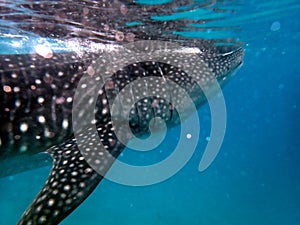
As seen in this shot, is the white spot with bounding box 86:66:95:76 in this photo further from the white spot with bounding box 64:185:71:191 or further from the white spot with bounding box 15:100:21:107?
the white spot with bounding box 64:185:71:191

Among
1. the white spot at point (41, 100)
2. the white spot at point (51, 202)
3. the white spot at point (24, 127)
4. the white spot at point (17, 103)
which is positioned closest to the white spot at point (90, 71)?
the white spot at point (41, 100)

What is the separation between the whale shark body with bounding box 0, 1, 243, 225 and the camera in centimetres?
336

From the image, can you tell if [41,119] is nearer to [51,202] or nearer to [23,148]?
[23,148]

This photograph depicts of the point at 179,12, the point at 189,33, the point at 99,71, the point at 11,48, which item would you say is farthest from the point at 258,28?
the point at 99,71

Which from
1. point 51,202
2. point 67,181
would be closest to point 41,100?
point 67,181

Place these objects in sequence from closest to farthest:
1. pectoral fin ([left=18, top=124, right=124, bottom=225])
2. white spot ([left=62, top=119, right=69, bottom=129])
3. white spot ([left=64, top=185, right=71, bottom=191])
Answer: pectoral fin ([left=18, top=124, right=124, bottom=225]) → white spot ([left=64, top=185, right=71, bottom=191]) → white spot ([left=62, top=119, right=69, bottom=129])

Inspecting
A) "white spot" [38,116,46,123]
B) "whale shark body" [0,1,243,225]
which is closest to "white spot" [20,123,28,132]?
"whale shark body" [0,1,243,225]

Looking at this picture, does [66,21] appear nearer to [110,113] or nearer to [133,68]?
[133,68]

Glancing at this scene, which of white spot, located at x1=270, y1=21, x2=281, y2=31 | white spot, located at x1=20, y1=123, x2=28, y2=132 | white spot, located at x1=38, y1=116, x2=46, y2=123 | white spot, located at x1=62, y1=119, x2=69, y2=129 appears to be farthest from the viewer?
white spot, located at x1=270, y1=21, x2=281, y2=31

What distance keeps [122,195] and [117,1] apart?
210 ft

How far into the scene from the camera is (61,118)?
4648mm

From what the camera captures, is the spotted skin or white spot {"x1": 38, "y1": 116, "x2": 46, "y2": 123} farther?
white spot {"x1": 38, "y1": 116, "x2": 46, "y2": 123}

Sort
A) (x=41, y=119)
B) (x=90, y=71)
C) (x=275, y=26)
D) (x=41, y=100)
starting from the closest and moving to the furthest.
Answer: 1. (x=41, y=119)
2. (x=41, y=100)
3. (x=90, y=71)
4. (x=275, y=26)

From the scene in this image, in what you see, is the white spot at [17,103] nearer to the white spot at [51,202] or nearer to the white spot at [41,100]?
the white spot at [41,100]
